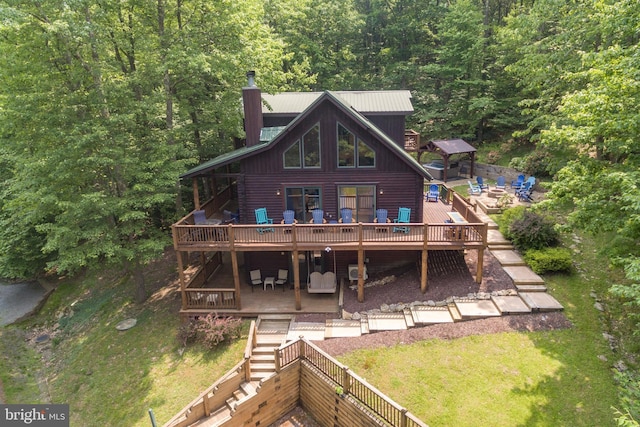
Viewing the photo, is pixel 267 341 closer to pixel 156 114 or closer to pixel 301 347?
pixel 301 347

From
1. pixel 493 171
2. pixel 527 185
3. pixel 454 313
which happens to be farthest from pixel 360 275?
pixel 493 171

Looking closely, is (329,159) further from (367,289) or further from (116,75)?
(116,75)

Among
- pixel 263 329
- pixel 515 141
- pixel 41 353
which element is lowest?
pixel 41 353

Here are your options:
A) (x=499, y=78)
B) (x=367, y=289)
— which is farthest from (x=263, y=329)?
(x=499, y=78)

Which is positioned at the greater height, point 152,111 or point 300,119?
point 152,111

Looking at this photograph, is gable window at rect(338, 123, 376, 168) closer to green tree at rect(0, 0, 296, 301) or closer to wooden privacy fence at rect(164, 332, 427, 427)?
green tree at rect(0, 0, 296, 301)

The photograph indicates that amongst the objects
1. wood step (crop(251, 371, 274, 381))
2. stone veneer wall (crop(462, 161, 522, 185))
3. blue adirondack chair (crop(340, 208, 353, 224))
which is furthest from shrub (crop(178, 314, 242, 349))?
stone veneer wall (crop(462, 161, 522, 185))
